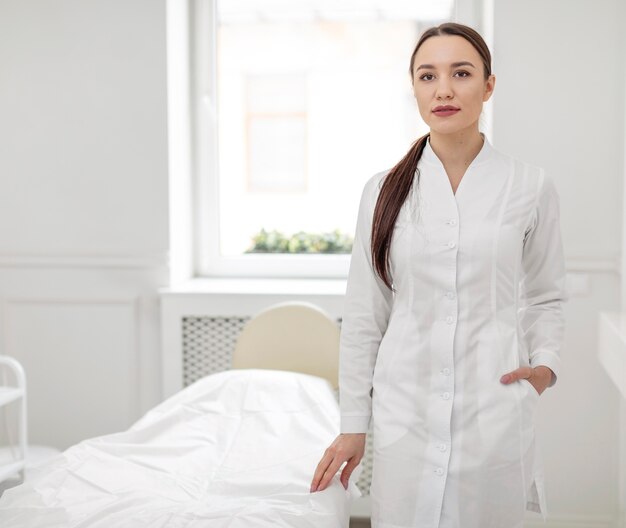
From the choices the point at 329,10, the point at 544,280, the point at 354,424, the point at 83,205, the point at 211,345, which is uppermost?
the point at 329,10

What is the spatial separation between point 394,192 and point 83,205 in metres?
1.84

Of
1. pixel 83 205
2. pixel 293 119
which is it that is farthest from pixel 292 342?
pixel 293 119

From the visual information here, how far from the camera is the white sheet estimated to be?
1.56 m

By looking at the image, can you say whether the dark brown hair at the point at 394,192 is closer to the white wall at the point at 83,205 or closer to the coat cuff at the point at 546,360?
the coat cuff at the point at 546,360

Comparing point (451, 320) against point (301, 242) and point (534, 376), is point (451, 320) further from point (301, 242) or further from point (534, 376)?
point (301, 242)

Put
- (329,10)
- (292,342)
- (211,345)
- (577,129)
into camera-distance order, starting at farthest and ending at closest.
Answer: (329,10)
(211,345)
(577,129)
(292,342)

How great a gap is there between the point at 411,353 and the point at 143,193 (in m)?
1.79

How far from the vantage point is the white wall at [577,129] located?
105 inches

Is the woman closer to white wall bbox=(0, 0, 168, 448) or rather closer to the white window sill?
the white window sill

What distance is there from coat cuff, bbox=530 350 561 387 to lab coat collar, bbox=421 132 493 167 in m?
0.32

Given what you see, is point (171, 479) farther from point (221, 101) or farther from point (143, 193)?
point (221, 101)

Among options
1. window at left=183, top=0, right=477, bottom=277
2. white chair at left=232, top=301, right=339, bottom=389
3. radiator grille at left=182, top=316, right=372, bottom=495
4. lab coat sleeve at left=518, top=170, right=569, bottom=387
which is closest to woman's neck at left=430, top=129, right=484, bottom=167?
lab coat sleeve at left=518, top=170, right=569, bottom=387

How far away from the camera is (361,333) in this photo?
1.33m

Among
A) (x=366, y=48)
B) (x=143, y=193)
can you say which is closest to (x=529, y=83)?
(x=366, y=48)
